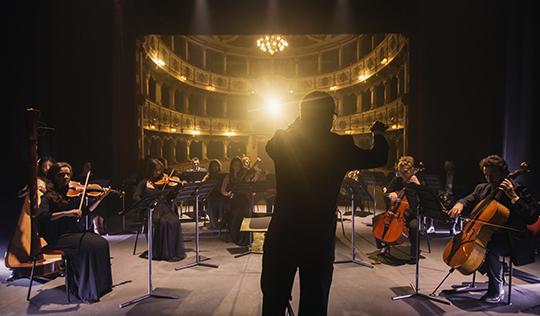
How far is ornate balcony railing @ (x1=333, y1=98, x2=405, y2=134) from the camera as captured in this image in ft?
46.4

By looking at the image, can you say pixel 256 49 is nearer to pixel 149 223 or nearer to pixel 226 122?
pixel 226 122

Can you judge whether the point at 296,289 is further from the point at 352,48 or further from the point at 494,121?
the point at 352,48

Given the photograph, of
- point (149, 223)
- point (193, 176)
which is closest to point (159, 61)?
point (193, 176)

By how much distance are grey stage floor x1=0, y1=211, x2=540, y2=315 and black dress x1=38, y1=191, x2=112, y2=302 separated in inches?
6.1

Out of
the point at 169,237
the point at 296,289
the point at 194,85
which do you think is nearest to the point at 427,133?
the point at 296,289

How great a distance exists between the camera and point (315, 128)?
6.24ft

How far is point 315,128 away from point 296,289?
10.1ft

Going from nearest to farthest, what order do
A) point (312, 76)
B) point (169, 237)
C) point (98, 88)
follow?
1. point (169, 237)
2. point (98, 88)
3. point (312, 76)

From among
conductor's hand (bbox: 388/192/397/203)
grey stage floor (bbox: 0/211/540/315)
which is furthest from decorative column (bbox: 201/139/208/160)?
conductor's hand (bbox: 388/192/397/203)

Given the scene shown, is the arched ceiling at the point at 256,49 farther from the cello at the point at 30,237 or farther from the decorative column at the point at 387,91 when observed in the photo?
the cello at the point at 30,237

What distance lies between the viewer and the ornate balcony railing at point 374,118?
14.1 metres

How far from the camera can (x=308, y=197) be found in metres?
1.89

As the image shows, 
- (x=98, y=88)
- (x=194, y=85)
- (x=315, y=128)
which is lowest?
(x=315, y=128)

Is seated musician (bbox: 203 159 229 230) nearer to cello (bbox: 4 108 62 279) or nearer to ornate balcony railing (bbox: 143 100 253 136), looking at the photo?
cello (bbox: 4 108 62 279)
